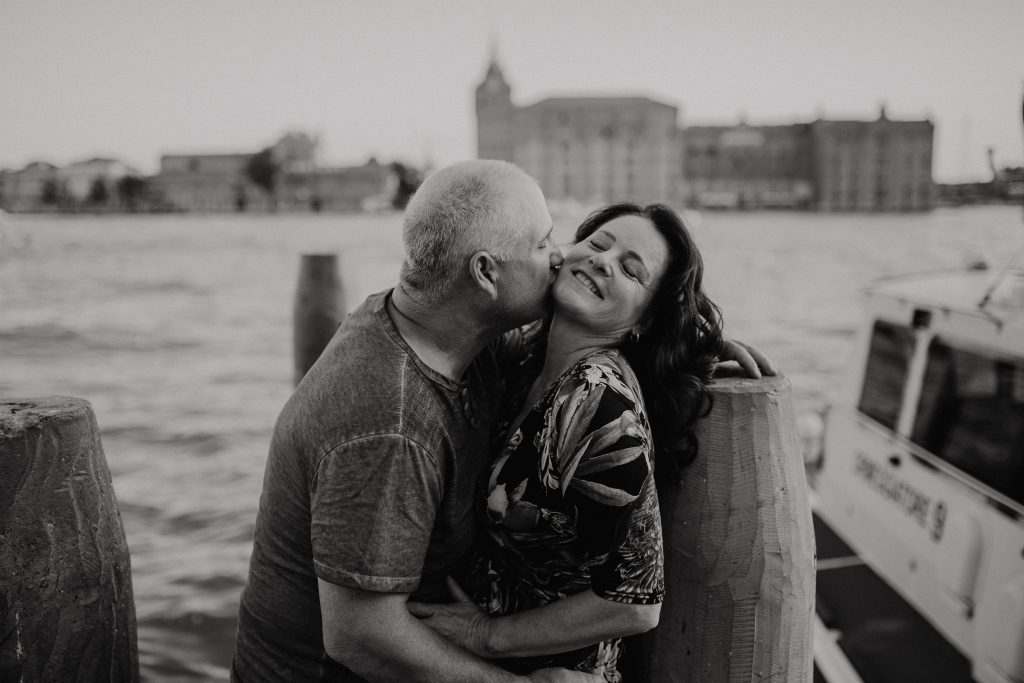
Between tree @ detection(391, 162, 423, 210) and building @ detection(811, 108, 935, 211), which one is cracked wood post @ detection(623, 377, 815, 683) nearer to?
tree @ detection(391, 162, 423, 210)

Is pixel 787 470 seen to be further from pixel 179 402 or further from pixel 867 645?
pixel 179 402

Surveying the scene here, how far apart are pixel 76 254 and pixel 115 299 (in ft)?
83.1

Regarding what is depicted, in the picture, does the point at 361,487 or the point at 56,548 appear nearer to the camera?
the point at 361,487

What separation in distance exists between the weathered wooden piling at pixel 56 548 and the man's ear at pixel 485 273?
1.26 m

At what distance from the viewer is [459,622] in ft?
7.43

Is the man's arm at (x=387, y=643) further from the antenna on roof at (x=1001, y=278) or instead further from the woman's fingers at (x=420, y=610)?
the antenna on roof at (x=1001, y=278)

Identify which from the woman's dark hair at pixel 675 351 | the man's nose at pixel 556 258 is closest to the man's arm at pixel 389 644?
the woman's dark hair at pixel 675 351

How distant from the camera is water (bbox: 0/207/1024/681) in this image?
743 cm

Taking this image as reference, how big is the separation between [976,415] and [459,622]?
12.8 feet

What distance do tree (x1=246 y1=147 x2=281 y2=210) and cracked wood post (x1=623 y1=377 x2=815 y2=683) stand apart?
14929 centimetres

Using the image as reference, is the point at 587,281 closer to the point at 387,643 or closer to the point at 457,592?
the point at 457,592

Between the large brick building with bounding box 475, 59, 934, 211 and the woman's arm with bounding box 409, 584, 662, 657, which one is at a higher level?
the large brick building with bounding box 475, 59, 934, 211

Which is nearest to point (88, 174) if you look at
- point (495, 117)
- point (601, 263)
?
point (495, 117)

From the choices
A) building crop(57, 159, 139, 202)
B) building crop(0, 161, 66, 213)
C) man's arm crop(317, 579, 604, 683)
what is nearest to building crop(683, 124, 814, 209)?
building crop(57, 159, 139, 202)
